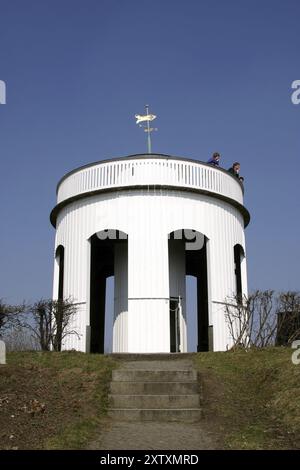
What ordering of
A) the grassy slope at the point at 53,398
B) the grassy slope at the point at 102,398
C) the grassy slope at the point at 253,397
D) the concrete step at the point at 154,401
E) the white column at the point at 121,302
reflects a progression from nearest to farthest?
the grassy slope at the point at 53,398, the grassy slope at the point at 102,398, the grassy slope at the point at 253,397, the concrete step at the point at 154,401, the white column at the point at 121,302

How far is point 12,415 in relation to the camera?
8.65 meters

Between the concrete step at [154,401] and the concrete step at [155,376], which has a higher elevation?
the concrete step at [155,376]

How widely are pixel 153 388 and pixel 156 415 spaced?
94 cm

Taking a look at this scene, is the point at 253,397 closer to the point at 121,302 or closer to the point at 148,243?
the point at 148,243

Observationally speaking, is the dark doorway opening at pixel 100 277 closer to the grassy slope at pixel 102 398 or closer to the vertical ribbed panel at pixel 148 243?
the vertical ribbed panel at pixel 148 243

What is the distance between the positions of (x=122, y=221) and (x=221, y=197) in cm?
358

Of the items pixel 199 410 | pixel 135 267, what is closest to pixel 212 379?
pixel 199 410

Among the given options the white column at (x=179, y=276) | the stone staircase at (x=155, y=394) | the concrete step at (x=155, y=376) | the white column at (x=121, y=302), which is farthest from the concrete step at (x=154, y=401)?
the white column at (x=179, y=276)

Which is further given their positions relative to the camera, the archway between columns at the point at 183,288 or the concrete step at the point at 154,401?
the archway between columns at the point at 183,288

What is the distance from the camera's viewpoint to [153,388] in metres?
10.5

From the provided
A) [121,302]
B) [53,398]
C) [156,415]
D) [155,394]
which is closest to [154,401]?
[155,394]

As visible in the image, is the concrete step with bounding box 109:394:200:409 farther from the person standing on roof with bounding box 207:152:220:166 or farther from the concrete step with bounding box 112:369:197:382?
the person standing on roof with bounding box 207:152:220:166

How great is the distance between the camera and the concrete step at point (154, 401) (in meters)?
10.0
